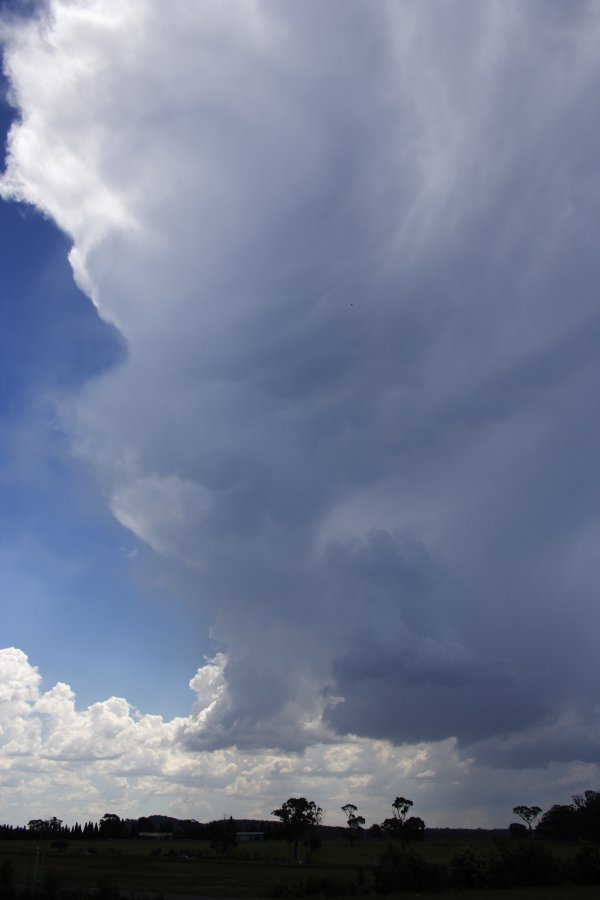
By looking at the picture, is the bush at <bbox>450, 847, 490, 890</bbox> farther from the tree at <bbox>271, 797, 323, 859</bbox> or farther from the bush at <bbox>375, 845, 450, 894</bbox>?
the tree at <bbox>271, 797, 323, 859</bbox>

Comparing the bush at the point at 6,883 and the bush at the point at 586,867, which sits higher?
the bush at the point at 6,883

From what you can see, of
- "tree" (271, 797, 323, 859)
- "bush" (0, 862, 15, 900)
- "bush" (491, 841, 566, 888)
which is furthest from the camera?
"tree" (271, 797, 323, 859)

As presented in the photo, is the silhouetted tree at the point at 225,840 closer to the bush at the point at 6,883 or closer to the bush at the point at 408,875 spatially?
the bush at the point at 408,875

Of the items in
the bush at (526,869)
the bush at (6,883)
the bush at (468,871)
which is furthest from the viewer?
the bush at (526,869)

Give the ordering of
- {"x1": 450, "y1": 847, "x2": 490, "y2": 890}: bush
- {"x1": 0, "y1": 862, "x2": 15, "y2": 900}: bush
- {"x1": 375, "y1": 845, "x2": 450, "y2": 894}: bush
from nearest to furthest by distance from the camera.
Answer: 1. {"x1": 0, "y1": 862, "x2": 15, "y2": 900}: bush
2. {"x1": 375, "y1": 845, "x2": 450, "y2": 894}: bush
3. {"x1": 450, "y1": 847, "x2": 490, "y2": 890}: bush

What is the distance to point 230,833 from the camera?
189125mm

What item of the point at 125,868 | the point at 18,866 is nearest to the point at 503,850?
the point at 125,868

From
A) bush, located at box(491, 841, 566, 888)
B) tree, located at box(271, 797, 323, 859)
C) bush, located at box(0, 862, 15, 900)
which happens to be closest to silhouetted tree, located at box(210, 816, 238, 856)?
tree, located at box(271, 797, 323, 859)

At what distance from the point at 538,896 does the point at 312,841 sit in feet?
376

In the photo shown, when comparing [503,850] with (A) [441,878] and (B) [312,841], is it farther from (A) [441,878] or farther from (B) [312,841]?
(B) [312,841]

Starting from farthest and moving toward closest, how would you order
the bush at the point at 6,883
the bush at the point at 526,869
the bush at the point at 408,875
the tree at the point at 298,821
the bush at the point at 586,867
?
the tree at the point at 298,821, the bush at the point at 586,867, the bush at the point at 526,869, the bush at the point at 408,875, the bush at the point at 6,883

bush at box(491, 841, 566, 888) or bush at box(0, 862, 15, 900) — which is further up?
bush at box(0, 862, 15, 900)

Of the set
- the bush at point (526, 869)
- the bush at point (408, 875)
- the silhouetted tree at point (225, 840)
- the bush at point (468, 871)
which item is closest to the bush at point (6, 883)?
the bush at point (408, 875)

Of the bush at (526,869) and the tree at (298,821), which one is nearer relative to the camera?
the bush at (526,869)
